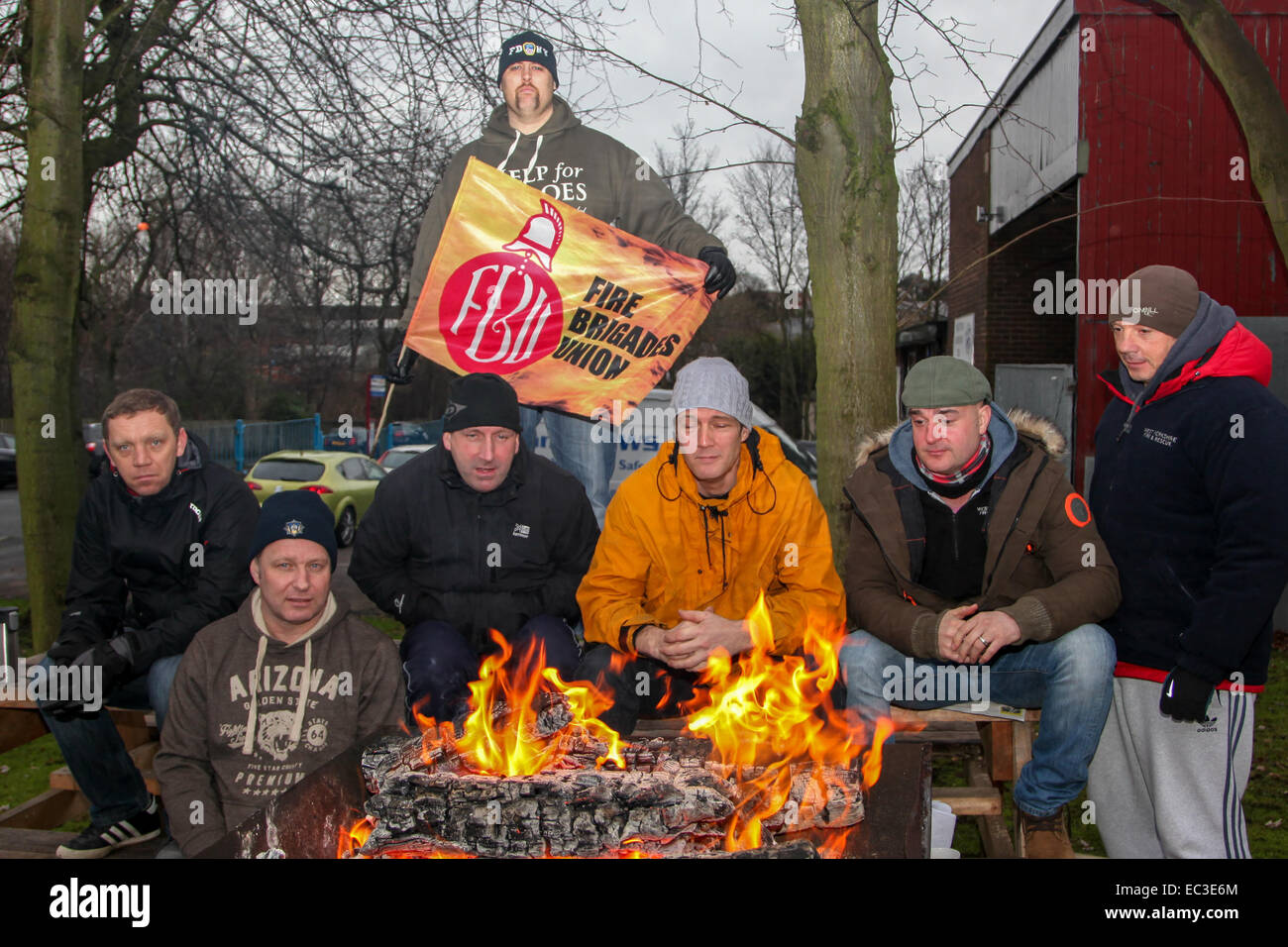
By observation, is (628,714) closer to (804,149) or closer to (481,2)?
(804,149)

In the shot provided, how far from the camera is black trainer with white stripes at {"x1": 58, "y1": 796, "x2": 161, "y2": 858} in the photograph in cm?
376

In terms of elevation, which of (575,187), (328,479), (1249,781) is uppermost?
(575,187)

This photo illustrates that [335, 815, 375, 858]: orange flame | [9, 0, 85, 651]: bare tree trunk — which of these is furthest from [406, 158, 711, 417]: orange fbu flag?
[9, 0, 85, 651]: bare tree trunk

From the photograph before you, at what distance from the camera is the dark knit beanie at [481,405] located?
4.04 metres

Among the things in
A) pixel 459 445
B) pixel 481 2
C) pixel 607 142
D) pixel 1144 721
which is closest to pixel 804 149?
pixel 607 142

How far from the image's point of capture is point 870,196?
4668mm

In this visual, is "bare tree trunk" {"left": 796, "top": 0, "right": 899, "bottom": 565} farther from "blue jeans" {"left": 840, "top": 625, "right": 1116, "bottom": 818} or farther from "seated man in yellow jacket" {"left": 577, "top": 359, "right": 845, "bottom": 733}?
"blue jeans" {"left": 840, "top": 625, "right": 1116, "bottom": 818}

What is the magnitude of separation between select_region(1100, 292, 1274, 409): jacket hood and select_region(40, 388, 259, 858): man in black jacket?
3.46m

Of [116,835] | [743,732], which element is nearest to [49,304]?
[116,835]

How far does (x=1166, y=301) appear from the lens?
345cm

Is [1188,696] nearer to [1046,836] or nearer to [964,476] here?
[1046,836]

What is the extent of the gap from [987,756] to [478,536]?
2.27 metres

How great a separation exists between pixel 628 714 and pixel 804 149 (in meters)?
2.69

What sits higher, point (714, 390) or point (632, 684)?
point (714, 390)
